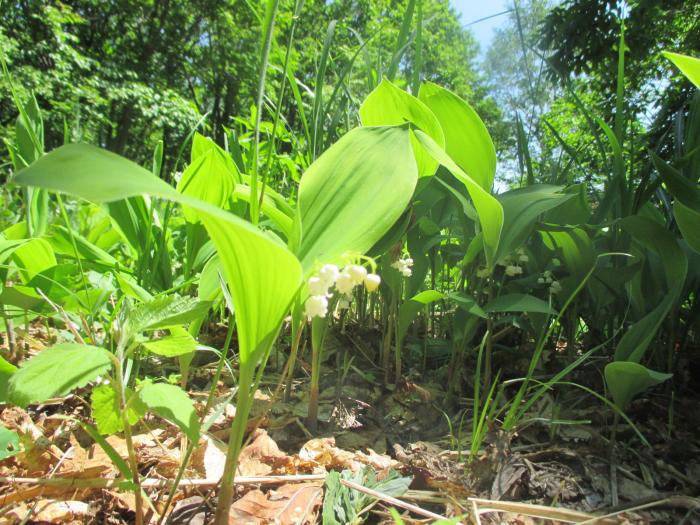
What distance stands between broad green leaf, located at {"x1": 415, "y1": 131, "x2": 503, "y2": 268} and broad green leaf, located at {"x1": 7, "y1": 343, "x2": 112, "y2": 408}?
1.41ft

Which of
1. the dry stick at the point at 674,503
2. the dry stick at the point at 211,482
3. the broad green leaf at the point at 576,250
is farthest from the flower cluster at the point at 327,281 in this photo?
the broad green leaf at the point at 576,250

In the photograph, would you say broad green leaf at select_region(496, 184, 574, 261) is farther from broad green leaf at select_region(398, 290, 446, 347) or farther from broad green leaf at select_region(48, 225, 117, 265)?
broad green leaf at select_region(48, 225, 117, 265)

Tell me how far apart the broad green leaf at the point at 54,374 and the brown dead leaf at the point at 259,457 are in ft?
1.08

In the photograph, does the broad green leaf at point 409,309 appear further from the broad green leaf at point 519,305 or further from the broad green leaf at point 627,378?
→ the broad green leaf at point 627,378

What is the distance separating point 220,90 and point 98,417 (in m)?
13.6

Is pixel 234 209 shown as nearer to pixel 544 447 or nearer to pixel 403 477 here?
pixel 403 477

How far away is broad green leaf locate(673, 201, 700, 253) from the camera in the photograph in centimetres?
68

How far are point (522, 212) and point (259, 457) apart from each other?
625mm

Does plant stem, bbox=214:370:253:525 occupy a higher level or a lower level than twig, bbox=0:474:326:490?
higher

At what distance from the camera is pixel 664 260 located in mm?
799

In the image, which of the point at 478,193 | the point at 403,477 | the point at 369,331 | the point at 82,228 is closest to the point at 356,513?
the point at 403,477

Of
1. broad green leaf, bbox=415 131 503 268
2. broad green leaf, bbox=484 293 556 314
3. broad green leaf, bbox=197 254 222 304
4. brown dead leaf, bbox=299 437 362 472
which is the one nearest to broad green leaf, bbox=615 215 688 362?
broad green leaf, bbox=484 293 556 314

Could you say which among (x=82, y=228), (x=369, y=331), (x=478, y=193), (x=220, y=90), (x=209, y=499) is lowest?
(x=209, y=499)

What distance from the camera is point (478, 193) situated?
2.08 ft
